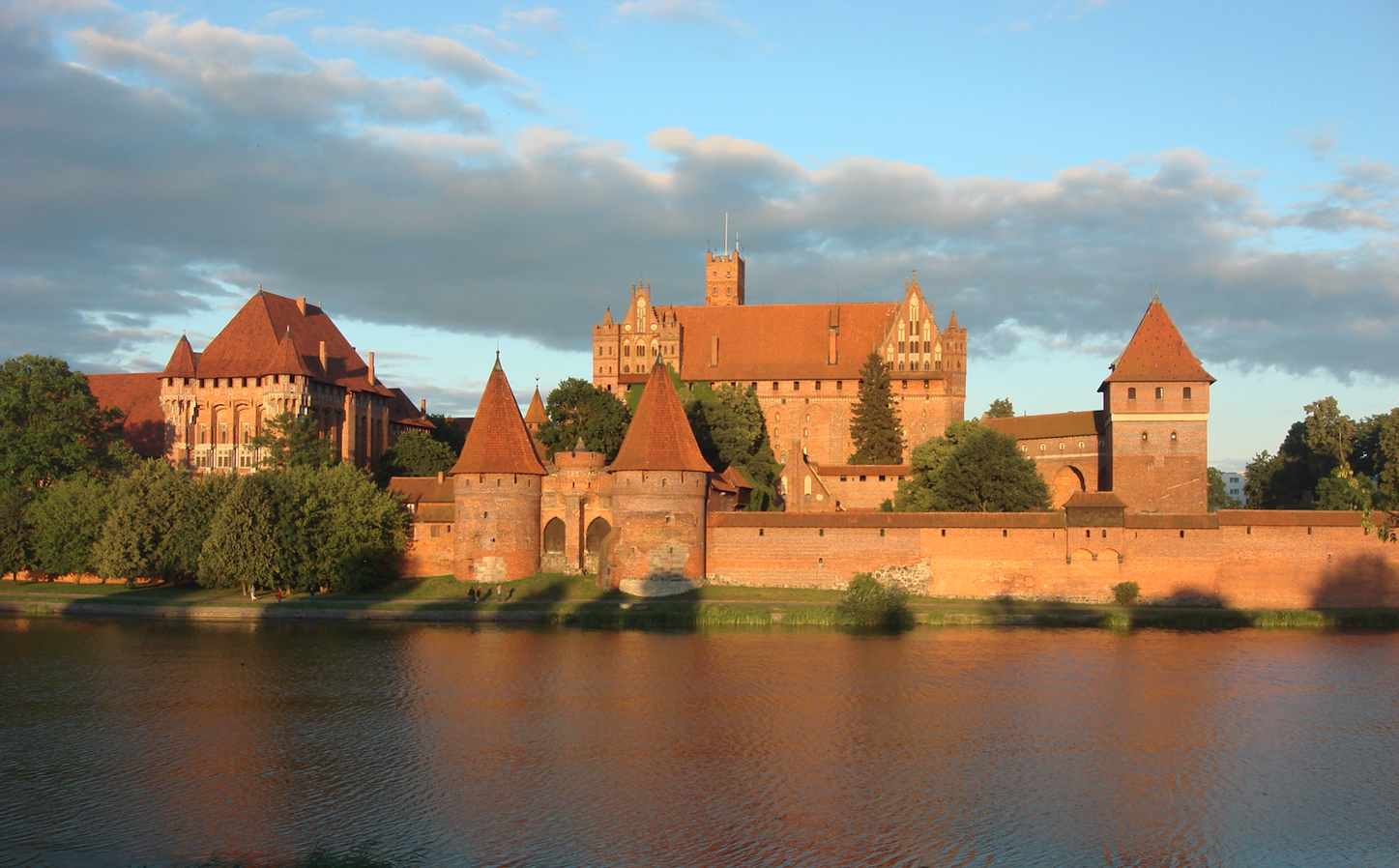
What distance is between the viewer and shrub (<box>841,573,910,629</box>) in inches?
1087

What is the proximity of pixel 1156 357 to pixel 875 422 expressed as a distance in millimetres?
11566

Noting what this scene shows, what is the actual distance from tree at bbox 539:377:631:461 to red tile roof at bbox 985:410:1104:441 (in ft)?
49.6

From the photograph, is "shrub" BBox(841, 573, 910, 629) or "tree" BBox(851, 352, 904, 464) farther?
"tree" BBox(851, 352, 904, 464)

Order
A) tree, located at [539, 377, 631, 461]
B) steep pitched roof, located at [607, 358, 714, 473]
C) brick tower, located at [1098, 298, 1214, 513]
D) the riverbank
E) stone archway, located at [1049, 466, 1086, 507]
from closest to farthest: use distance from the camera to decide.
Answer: the riverbank
steep pitched roof, located at [607, 358, 714, 473]
tree, located at [539, 377, 631, 461]
brick tower, located at [1098, 298, 1214, 513]
stone archway, located at [1049, 466, 1086, 507]

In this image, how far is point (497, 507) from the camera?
31453 millimetres

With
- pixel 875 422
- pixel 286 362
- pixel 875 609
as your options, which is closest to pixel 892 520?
pixel 875 609

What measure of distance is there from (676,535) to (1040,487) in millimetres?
12463

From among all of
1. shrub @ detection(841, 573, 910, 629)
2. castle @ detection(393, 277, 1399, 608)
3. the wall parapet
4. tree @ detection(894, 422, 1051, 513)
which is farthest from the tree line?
tree @ detection(894, 422, 1051, 513)

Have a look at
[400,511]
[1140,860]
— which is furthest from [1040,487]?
[1140,860]

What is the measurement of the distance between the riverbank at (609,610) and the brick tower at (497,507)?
2.07 ft

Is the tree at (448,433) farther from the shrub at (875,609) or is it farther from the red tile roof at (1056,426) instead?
the shrub at (875,609)

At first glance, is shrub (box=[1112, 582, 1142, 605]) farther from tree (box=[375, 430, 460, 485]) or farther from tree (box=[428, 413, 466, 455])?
tree (box=[428, 413, 466, 455])

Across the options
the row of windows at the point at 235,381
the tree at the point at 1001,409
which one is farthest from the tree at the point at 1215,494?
the row of windows at the point at 235,381

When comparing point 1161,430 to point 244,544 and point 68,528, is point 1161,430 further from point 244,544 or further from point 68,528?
point 68,528
